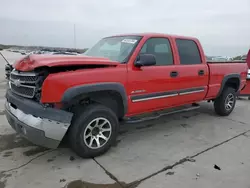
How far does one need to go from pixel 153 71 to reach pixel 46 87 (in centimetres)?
185

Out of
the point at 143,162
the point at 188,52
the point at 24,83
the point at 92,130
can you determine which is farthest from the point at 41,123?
the point at 188,52

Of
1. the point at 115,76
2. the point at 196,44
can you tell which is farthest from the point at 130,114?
the point at 196,44

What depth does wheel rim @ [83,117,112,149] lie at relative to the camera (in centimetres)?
337

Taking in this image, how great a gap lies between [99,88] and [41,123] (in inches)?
35.8

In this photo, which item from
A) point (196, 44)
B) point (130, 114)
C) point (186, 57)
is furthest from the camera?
point (196, 44)

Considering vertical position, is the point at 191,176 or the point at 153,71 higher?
the point at 153,71

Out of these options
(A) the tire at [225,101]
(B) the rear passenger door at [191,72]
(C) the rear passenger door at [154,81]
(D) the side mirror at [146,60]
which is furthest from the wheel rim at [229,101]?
(D) the side mirror at [146,60]

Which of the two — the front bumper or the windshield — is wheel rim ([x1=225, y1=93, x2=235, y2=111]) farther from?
the front bumper

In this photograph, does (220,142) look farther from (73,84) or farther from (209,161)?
(73,84)

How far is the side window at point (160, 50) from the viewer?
4133 millimetres

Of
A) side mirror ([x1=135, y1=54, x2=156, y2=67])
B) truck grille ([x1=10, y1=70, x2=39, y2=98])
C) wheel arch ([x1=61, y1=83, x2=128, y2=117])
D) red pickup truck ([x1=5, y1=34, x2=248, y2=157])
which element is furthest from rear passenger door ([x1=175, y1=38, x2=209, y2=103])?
truck grille ([x1=10, y1=70, x2=39, y2=98])

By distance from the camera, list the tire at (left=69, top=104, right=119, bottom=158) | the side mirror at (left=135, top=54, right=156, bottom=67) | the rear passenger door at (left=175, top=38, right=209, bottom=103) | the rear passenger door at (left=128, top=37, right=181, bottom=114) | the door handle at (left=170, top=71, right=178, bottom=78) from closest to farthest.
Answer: the tire at (left=69, top=104, right=119, bottom=158) → the side mirror at (left=135, top=54, right=156, bottom=67) → the rear passenger door at (left=128, top=37, right=181, bottom=114) → the door handle at (left=170, top=71, right=178, bottom=78) → the rear passenger door at (left=175, top=38, right=209, bottom=103)

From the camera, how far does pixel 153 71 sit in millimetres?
3967

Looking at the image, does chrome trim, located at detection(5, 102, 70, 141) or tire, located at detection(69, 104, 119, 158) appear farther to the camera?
tire, located at detection(69, 104, 119, 158)
